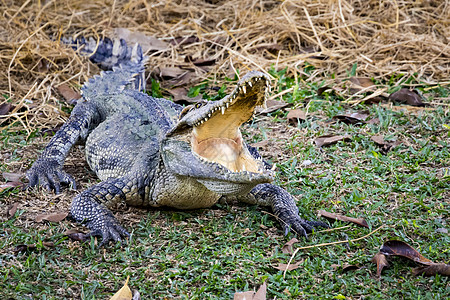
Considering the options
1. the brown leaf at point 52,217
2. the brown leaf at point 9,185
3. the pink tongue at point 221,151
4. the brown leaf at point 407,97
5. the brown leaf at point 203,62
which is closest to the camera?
the pink tongue at point 221,151

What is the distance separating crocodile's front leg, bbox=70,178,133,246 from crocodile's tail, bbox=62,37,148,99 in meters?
1.65

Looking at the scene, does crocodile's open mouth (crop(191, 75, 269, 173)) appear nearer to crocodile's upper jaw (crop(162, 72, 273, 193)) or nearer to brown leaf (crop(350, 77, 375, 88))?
crocodile's upper jaw (crop(162, 72, 273, 193))

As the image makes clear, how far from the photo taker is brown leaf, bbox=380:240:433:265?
3.39 meters

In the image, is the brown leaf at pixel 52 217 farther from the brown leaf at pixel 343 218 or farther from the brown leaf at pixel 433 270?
the brown leaf at pixel 433 270

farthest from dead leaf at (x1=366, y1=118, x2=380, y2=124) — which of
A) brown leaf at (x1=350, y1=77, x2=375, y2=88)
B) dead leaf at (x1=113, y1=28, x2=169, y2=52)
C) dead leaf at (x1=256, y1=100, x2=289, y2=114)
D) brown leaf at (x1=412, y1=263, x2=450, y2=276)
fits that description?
dead leaf at (x1=113, y1=28, x2=169, y2=52)

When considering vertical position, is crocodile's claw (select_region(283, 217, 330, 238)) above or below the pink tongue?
below

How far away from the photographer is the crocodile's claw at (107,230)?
12.4ft

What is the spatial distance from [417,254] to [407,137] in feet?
7.02

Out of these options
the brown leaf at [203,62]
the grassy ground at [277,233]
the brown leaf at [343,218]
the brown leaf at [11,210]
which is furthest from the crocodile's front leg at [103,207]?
the brown leaf at [203,62]

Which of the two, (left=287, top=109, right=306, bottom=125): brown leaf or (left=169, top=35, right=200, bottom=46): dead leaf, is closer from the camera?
(left=287, top=109, right=306, bottom=125): brown leaf

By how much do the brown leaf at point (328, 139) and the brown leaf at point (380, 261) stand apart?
6.35ft

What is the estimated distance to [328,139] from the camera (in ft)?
17.5

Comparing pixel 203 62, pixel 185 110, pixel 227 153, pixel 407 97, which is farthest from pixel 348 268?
pixel 203 62

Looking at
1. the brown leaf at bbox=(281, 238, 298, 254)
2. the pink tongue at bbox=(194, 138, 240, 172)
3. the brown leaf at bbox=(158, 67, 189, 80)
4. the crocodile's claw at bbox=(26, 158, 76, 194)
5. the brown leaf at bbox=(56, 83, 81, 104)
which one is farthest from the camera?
the brown leaf at bbox=(158, 67, 189, 80)
